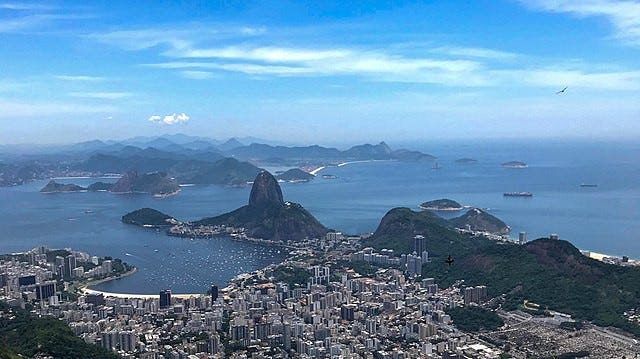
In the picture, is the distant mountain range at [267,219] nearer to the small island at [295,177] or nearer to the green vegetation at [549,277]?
the green vegetation at [549,277]

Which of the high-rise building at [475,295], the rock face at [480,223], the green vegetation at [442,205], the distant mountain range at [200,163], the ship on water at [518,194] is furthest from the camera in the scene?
the distant mountain range at [200,163]

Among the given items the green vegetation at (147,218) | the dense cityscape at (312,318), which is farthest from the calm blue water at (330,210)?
the dense cityscape at (312,318)

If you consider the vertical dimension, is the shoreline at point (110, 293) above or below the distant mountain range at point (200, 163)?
below

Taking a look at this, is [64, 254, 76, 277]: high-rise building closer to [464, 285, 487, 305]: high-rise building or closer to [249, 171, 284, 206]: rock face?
[249, 171, 284, 206]: rock face

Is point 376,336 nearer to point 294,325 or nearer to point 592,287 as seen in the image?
point 294,325

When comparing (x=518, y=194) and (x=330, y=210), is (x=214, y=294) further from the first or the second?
(x=518, y=194)

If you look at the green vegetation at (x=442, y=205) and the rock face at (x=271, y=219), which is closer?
the rock face at (x=271, y=219)

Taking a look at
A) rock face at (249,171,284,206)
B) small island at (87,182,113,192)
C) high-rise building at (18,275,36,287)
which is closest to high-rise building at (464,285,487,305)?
high-rise building at (18,275,36,287)

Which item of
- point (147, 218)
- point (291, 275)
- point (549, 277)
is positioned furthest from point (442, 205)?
point (549, 277)
